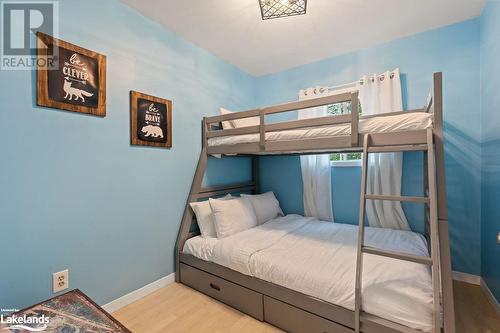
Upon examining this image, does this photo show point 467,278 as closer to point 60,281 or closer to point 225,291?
point 225,291

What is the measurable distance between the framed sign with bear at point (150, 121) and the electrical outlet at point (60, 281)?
1069 millimetres

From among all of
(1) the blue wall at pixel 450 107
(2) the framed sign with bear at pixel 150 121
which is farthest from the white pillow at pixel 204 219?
(1) the blue wall at pixel 450 107

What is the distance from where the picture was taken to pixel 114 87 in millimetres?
1858

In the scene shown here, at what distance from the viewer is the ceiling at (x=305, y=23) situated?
1928mm

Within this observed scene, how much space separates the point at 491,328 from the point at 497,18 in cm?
229

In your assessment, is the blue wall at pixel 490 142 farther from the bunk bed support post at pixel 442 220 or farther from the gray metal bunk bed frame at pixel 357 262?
the bunk bed support post at pixel 442 220

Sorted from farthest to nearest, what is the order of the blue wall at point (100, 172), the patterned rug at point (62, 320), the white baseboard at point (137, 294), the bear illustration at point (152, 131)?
the bear illustration at point (152, 131)
the white baseboard at point (137, 294)
the blue wall at point (100, 172)
the patterned rug at point (62, 320)

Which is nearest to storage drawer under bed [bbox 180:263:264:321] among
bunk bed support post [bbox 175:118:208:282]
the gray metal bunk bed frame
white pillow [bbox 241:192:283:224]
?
the gray metal bunk bed frame

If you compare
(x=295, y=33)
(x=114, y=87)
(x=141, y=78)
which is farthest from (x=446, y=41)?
(x=114, y=87)

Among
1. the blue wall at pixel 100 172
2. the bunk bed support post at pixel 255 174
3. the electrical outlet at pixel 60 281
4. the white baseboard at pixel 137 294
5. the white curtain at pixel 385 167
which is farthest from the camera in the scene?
the bunk bed support post at pixel 255 174

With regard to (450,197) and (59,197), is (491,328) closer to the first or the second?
(450,197)

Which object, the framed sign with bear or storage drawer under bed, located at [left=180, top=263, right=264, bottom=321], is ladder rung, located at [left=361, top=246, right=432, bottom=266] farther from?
the framed sign with bear

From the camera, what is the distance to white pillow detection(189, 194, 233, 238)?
90.6 inches

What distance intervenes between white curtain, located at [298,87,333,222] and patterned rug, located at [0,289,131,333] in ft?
7.64
